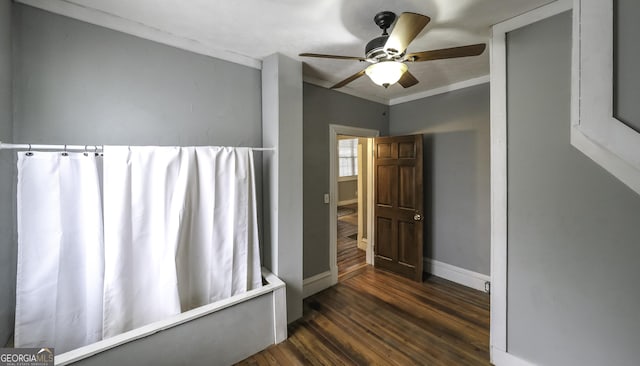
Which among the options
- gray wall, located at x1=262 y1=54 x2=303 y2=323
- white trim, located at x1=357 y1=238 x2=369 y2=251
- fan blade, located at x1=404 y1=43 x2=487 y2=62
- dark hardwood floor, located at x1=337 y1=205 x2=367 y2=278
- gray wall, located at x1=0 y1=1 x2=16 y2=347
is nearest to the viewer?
gray wall, located at x1=0 y1=1 x2=16 y2=347

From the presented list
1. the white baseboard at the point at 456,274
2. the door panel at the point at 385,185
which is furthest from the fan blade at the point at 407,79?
the white baseboard at the point at 456,274

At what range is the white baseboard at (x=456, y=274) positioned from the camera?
3.02 meters

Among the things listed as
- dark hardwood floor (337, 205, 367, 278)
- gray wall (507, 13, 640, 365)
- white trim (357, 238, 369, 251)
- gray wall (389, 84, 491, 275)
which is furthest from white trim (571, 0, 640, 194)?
white trim (357, 238, 369, 251)

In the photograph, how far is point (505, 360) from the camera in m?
1.81

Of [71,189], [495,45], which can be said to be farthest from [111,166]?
[495,45]

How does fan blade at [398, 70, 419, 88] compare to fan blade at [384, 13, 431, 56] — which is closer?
fan blade at [384, 13, 431, 56]

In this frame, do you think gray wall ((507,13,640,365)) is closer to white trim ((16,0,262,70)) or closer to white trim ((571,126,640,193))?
white trim ((571,126,640,193))

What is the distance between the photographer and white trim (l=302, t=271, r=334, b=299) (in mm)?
2938

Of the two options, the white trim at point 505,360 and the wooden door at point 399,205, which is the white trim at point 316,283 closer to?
the wooden door at point 399,205

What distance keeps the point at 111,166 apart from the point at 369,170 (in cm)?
312

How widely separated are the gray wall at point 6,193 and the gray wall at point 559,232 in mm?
3131

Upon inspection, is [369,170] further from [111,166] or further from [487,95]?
[111,166]

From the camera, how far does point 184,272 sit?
1.80 meters

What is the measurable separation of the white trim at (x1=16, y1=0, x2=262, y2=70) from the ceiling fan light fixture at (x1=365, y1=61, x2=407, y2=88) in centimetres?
136
